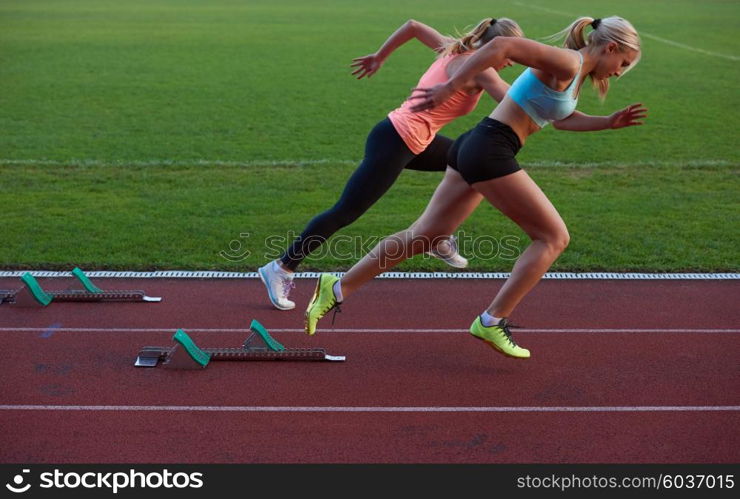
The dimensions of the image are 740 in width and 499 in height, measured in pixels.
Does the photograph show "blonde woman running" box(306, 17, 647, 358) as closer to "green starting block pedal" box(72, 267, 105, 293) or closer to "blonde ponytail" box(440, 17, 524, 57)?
"blonde ponytail" box(440, 17, 524, 57)

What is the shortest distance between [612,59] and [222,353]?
2.53m

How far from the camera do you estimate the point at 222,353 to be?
217 inches

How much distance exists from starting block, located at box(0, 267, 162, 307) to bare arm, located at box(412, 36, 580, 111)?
8.45 feet

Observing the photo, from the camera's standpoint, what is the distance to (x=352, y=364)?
5492mm

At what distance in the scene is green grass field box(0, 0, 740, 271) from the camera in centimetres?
804

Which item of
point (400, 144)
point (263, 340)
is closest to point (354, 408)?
point (263, 340)

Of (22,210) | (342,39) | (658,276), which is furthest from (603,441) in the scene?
(342,39)

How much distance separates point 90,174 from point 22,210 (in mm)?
1689

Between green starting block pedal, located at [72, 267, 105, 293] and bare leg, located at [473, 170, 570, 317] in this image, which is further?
green starting block pedal, located at [72, 267, 105, 293]

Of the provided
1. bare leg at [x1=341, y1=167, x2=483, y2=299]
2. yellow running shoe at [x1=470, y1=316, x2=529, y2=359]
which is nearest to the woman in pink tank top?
bare leg at [x1=341, y1=167, x2=483, y2=299]

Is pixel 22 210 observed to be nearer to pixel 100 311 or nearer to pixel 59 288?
pixel 59 288

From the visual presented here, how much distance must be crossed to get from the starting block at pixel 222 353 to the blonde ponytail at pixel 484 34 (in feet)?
6.04
